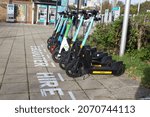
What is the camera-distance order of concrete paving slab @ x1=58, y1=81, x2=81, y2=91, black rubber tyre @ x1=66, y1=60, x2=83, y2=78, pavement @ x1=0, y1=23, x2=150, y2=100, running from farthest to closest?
black rubber tyre @ x1=66, y1=60, x2=83, y2=78 → concrete paving slab @ x1=58, y1=81, x2=81, y2=91 → pavement @ x1=0, y1=23, x2=150, y2=100

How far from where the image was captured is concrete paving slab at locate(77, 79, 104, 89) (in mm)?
5664

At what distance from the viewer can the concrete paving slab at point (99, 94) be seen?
5008 millimetres

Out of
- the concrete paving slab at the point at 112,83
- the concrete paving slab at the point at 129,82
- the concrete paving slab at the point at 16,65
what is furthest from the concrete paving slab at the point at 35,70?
the concrete paving slab at the point at 129,82

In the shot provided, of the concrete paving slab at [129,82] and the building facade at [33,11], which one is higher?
the building facade at [33,11]

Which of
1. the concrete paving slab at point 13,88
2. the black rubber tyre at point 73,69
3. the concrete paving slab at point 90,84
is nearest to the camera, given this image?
the concrete paving slab at point 13,88

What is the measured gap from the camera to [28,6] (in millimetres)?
29750

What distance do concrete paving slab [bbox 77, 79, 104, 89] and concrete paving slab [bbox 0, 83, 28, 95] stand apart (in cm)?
120

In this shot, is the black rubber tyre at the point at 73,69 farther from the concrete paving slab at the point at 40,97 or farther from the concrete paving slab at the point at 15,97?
the concrete paving slab at the point at 15,97

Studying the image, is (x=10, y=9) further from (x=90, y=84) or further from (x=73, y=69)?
(x=90, y=84)

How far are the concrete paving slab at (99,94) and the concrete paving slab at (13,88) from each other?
4.04ft

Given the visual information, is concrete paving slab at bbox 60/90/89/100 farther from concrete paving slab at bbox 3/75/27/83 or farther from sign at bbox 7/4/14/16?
sign at bbox 7/4/14/16

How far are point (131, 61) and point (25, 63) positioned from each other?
2.99 m

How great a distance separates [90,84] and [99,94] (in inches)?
26.7

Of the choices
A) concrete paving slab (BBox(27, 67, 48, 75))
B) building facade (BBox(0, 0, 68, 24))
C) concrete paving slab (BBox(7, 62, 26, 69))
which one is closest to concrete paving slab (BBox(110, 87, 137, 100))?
concrete paving slab (BBox(27, 67, 48, 75))
